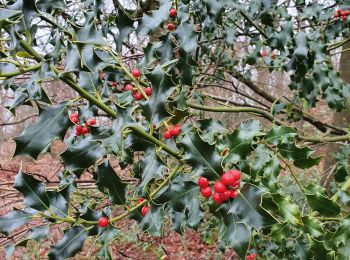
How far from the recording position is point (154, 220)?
96 cm

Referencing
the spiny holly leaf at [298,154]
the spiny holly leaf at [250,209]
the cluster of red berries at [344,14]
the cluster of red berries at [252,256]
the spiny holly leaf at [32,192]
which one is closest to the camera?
the spiny holly leaf at [250,209]

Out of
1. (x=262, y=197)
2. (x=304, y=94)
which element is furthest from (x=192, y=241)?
(x=262, y=197)

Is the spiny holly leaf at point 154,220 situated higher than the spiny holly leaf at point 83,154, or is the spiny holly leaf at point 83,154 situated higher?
the spiny holly leaf at point 83,154

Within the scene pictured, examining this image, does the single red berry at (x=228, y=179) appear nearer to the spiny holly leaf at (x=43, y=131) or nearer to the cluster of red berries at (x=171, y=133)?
the cluster of red berries at (x=171, y=133)

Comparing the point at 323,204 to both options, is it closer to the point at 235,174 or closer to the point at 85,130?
the point at 235,174

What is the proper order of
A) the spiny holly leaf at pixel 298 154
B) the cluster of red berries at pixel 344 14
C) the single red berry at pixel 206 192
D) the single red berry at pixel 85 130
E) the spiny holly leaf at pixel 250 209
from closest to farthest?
the spiny holly leaf at pixel 250 209, the single red berry at pixel 206 192, the spiny holly leaf at pixel 298 154, the single red berry at pixel 85 130, the cluster of red berries at pixel 344 14

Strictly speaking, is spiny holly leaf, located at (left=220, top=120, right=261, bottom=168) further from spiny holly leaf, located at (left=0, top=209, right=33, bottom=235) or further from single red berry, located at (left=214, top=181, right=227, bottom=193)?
spiny holly leaf, located at (left=0, top=209, right=33, bottom=235)

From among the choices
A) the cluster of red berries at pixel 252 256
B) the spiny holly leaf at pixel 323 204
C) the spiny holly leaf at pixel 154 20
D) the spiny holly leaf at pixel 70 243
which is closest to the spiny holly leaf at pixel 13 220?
the spiny holly leaf at pixel 70 243

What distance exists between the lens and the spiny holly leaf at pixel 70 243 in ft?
3.14

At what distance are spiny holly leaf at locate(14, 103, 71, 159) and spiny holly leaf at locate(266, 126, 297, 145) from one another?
0.69 metres

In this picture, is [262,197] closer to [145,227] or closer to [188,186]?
[188,186]

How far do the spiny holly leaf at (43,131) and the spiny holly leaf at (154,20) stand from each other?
0.54 m

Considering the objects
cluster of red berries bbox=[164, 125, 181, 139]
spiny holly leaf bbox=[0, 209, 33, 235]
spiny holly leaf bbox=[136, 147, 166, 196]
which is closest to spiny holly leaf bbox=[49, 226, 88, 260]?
spiny holly leaf bbox=[0, 209, 33, 235]

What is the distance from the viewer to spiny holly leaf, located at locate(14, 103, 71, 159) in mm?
795
